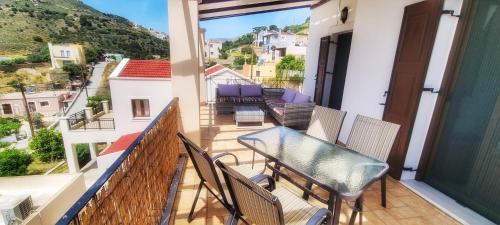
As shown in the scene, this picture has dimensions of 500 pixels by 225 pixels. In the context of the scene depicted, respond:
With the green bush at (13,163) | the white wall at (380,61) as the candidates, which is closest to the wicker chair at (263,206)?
the white wall at (380,61)

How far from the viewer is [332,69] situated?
5.02 meters

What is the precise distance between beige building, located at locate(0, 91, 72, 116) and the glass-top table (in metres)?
30.4

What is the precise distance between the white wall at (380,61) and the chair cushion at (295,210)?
1933mm

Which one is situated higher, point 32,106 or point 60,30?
point 60,30

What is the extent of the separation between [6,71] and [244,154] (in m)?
32.3

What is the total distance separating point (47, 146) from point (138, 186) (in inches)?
772

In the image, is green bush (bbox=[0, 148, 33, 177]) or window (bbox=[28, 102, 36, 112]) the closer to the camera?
green bush (bbox=[0, 148, 33, 177])

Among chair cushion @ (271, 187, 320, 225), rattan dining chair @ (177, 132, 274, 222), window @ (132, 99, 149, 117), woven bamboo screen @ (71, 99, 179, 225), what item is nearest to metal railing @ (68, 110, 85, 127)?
window @ (132, 99, 149, 117)

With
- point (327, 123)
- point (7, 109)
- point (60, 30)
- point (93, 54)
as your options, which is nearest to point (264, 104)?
point (327, 123)

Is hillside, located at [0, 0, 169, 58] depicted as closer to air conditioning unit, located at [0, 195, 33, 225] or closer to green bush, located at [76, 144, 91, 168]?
green bush, located at [76, 144, 91, 168]

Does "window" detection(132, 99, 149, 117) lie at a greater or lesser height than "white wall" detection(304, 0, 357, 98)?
lesser

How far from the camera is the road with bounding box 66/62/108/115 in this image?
20253 mm

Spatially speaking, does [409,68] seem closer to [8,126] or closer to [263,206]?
[263,206]

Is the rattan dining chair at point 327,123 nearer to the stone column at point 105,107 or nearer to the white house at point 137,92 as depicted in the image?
the white house at point 137,92
